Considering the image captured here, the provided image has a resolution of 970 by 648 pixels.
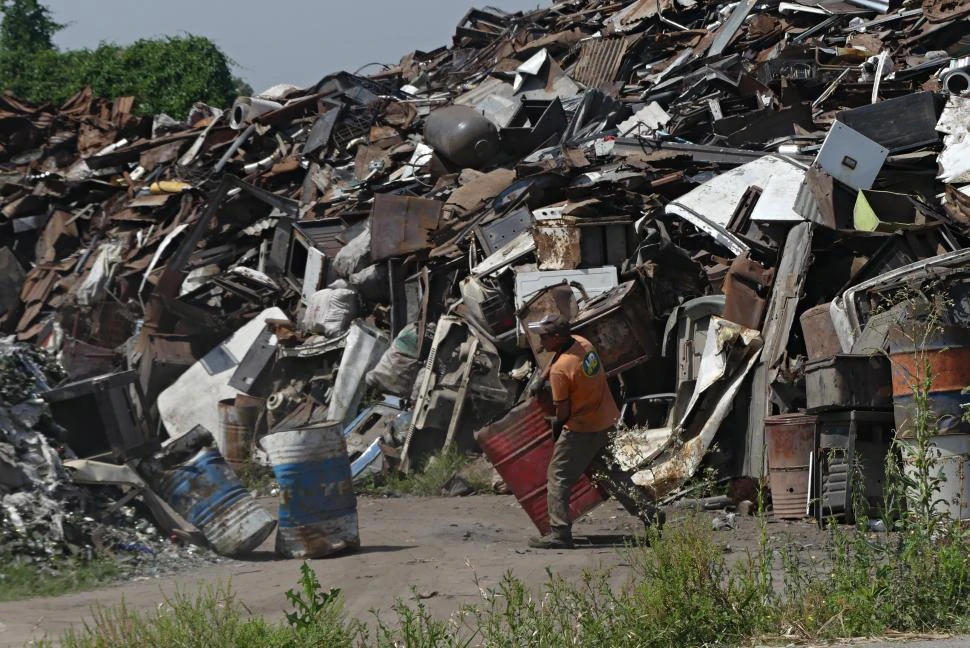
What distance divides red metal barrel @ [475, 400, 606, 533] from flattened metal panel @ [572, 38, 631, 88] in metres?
11.1

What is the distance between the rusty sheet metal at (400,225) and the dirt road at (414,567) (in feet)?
14.7

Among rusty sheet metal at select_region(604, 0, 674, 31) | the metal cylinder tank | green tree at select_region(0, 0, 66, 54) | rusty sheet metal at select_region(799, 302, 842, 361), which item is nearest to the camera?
rusty sheet metal at select_region(799, 302, 842, 361)

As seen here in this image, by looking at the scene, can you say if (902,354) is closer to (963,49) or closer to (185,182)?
(963,49)

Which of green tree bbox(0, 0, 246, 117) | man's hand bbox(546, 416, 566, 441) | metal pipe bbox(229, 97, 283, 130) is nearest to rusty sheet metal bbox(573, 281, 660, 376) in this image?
man's hand bbox(546, 416, 566, 441)

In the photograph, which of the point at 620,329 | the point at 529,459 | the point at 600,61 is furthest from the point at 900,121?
the point at 600,61

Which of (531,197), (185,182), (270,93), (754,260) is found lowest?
(754,260)

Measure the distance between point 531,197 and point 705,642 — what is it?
841 cm

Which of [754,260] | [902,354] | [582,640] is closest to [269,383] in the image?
[754,260]

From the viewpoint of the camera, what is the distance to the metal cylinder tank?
15.7 metres

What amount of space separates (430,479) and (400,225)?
147 inches

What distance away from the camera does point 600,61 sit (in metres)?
18.8

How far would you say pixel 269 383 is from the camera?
527 inches

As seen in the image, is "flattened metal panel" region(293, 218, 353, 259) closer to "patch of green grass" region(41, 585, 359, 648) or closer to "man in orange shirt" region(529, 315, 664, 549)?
"man in orange shirt" region(529, 315, 664, 549)

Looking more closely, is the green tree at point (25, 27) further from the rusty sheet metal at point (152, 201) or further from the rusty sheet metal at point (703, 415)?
the rusty sheet metal at point (703, 415)
